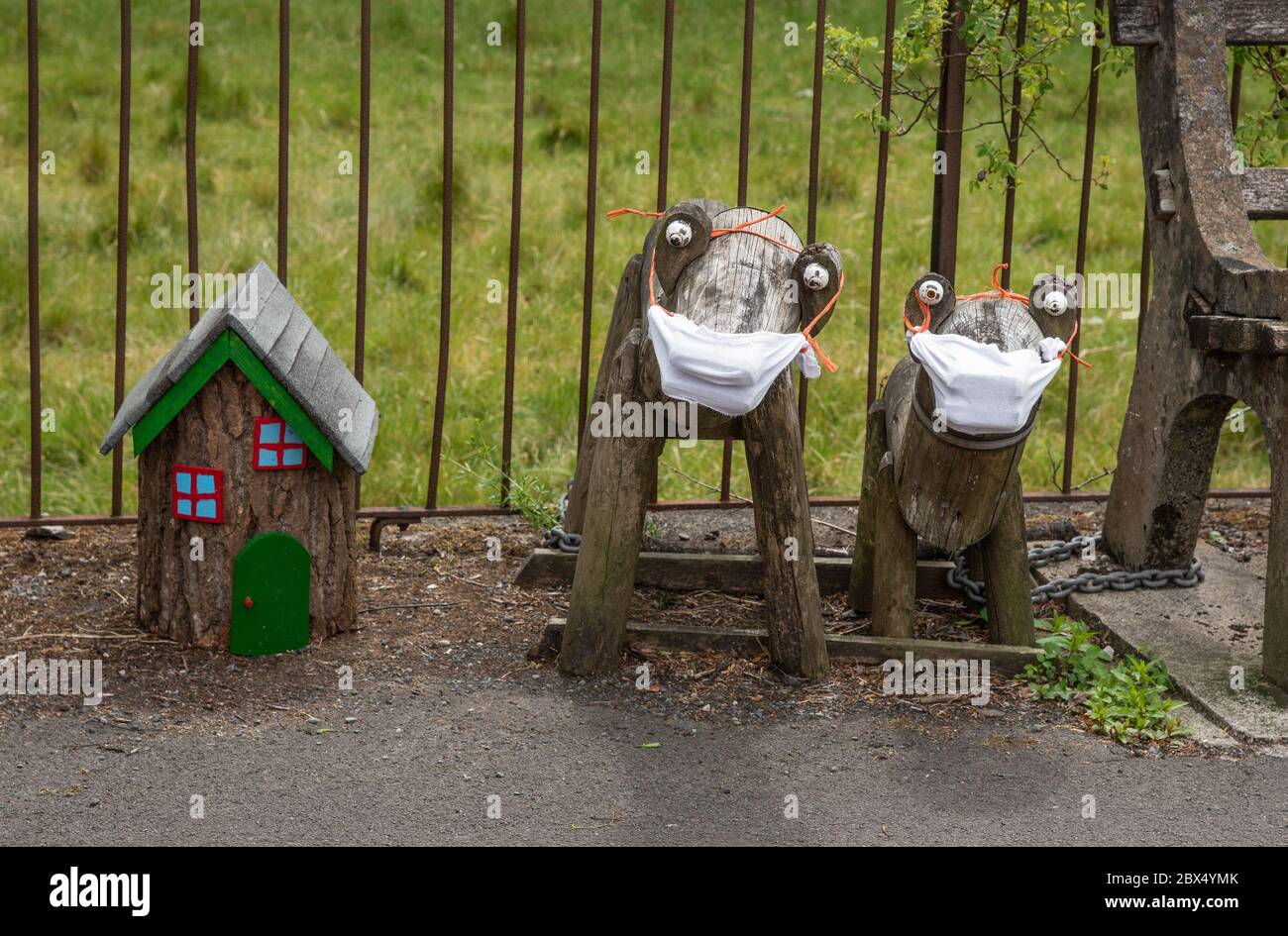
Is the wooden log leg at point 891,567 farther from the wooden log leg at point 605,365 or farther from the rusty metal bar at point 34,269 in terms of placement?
the rusty metal bar at point 34,269

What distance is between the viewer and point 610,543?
144 inches

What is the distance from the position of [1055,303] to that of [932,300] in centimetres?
28

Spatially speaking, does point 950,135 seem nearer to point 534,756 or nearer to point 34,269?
point 534,756

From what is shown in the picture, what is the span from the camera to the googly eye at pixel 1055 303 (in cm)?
354

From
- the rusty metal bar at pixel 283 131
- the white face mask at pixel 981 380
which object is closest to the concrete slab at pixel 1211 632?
the white face mask at pixel 981 380

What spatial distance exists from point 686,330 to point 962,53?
1.58m

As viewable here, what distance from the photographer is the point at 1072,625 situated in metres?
3.87

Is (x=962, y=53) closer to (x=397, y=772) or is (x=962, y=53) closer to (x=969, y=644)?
(x=969, y=644)

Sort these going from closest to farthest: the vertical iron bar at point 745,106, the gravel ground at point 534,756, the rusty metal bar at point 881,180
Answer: the gravel ground at point 534,756 < the vertical iron bar at point 745,106 < the rusty metal bar at point 881,180

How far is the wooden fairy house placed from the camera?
3.68 metres

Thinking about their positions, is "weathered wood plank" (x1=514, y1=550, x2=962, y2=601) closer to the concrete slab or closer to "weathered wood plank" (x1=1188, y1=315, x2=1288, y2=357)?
the concrete slab

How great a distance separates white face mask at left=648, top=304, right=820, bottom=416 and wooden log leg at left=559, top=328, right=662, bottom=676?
0.84ft

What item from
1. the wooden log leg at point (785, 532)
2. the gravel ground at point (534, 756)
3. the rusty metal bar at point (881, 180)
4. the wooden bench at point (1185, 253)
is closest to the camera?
the gravel ground at point (534, 756)

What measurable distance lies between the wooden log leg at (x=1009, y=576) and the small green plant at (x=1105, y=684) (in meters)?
0.08
